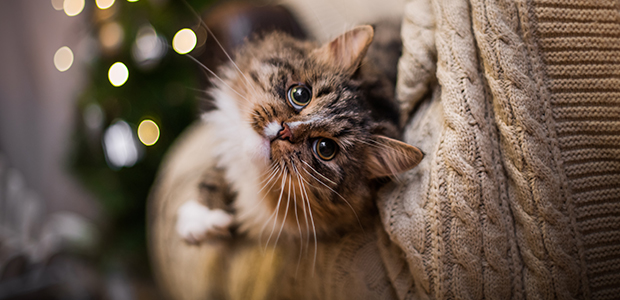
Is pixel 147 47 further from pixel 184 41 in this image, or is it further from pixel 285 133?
pixel 285 133

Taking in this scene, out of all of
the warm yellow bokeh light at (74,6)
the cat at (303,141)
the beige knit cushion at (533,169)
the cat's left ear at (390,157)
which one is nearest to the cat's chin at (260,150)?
the cat at (303,141)

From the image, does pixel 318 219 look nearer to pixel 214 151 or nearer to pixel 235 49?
pixel 214 151

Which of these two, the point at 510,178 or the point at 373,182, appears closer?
the point at 510,178

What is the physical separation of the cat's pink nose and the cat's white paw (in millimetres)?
323

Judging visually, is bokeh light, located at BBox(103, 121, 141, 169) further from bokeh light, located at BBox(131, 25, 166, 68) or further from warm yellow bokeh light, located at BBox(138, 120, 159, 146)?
bokeh light, located at BBox(131, 25, 166, 68)

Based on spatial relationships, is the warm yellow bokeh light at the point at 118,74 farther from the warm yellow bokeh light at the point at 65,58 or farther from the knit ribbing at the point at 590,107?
the knit ribbing at the point at 590,107

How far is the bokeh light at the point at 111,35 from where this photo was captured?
1.33 meters

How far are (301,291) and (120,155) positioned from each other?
46.7 inches


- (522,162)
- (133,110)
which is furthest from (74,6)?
(522,162)

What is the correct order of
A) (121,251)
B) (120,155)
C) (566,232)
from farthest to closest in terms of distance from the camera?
(121,251) → (120,155) → (566,232)

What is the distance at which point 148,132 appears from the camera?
4.90 feet

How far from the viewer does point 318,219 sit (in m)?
0.83

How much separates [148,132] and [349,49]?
1.12 metres

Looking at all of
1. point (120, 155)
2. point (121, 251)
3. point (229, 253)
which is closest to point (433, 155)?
point (229, 253)
